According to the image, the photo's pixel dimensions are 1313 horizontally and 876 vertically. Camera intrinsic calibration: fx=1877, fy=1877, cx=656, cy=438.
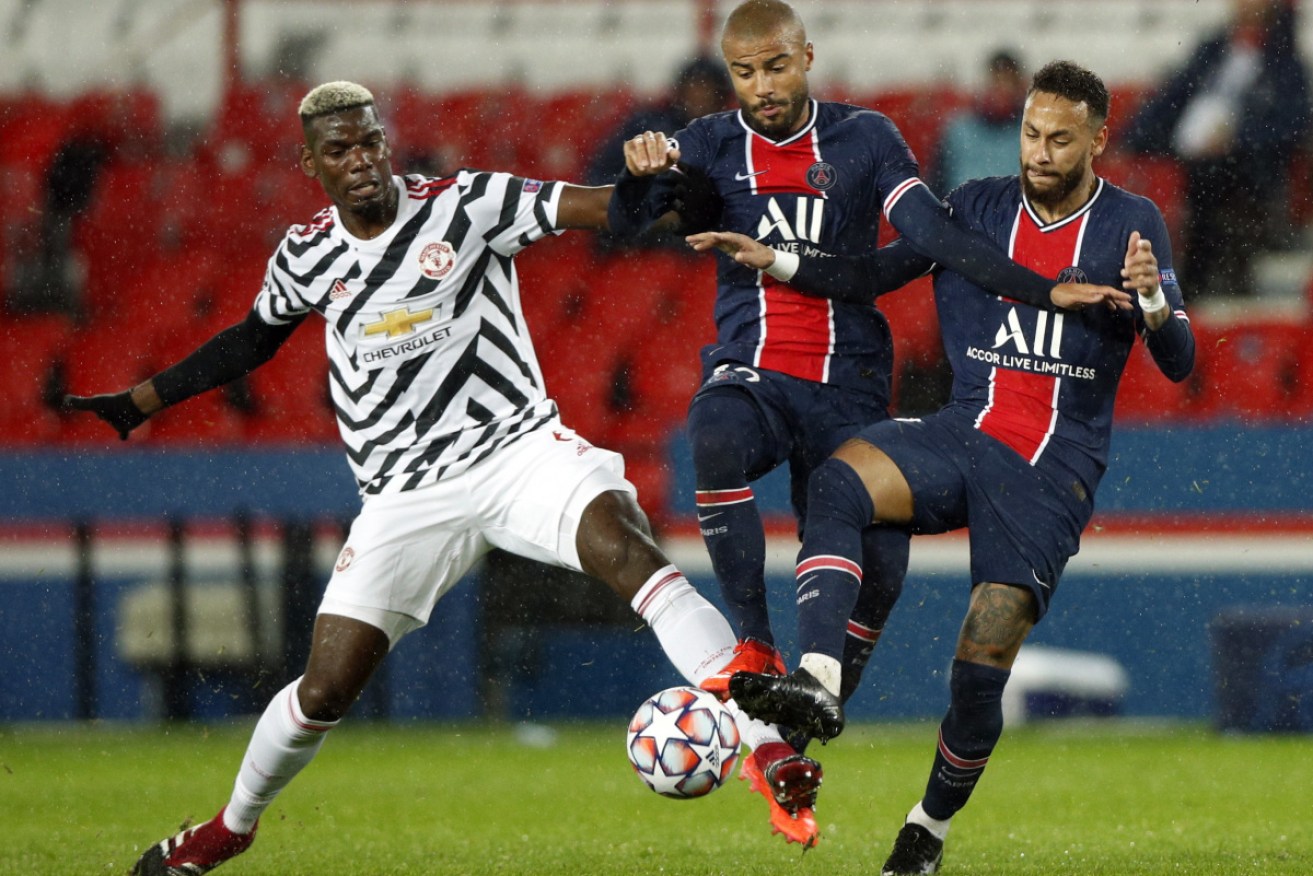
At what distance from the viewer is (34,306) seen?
12.1 m

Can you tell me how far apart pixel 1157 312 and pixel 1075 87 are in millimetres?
667

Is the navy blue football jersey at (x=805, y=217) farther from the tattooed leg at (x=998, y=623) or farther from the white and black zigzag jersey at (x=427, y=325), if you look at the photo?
the tattooed leg at (x=998, y=623)

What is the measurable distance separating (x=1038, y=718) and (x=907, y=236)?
535 cm

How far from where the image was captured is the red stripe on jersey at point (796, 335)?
5273 millimetres

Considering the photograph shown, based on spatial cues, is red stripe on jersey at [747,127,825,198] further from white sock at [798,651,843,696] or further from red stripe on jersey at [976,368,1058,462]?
white sock at [798,651,843,696]

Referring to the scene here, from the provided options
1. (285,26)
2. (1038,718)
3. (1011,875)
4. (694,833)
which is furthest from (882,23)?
(1011,875)

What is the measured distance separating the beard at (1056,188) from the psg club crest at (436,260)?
1610mm

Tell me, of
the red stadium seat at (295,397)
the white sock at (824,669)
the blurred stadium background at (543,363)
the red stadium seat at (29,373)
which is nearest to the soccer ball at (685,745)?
the white sock at (824,669)

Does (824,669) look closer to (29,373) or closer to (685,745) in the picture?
(685,745)

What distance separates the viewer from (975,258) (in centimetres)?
497

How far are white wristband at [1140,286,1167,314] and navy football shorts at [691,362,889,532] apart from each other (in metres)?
0.89

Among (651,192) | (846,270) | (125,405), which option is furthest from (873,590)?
(125,405)

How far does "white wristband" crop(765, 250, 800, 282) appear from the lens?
5.14 m

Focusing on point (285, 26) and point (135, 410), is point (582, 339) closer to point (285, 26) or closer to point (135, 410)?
point (285, 26)
